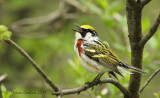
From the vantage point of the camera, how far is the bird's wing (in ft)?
10.0

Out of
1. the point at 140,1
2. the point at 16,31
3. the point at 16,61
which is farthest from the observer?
the point at 16,61

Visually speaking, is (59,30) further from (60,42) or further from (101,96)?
(101,96)

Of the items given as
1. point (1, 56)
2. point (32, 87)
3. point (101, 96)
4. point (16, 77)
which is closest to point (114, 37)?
point (101, 96)

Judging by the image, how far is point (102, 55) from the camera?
3.21 metres

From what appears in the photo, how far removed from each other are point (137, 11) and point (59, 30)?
3653 millimetres

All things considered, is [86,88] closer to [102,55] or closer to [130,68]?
[130,68]

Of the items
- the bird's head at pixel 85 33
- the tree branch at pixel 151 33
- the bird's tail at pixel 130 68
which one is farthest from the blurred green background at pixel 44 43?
the tree branch at pixel 151 33

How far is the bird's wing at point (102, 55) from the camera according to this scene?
305 cm

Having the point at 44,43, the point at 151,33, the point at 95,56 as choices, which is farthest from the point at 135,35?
the point at 44,43

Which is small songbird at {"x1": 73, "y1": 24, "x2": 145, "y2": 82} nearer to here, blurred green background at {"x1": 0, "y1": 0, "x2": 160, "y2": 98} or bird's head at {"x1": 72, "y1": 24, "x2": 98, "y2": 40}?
bird's head at {"x1": 72, "y1": 24, "x2": 98, "y2": 40}

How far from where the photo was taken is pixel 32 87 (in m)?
5.57

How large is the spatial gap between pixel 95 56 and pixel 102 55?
0.31 feet

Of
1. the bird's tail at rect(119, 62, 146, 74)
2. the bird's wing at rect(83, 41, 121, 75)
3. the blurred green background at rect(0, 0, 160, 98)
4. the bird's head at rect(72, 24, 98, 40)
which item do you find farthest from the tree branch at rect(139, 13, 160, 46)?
the blurred green background at rect(0, 0, 160, 98)

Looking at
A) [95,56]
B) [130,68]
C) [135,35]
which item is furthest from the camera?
[95,56]
